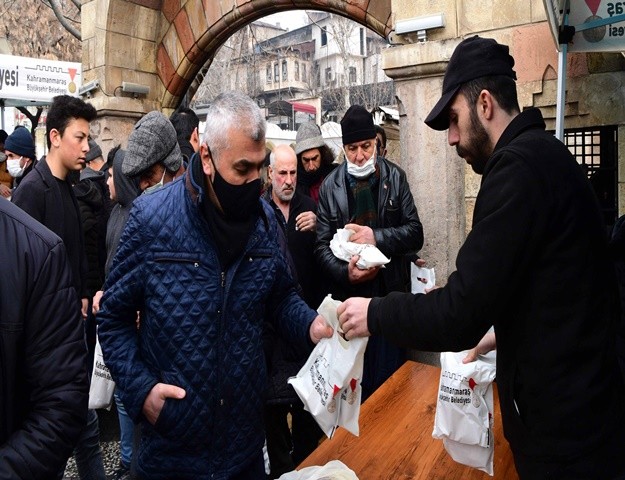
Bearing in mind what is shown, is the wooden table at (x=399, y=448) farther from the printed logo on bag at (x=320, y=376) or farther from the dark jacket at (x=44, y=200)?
the dark jacket at (x=44, y=200)

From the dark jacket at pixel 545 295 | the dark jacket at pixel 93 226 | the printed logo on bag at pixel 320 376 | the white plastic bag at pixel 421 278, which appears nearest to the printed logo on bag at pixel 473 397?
the dark jacket at pixel 545 295

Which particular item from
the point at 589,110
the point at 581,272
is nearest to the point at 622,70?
the point at 589,110

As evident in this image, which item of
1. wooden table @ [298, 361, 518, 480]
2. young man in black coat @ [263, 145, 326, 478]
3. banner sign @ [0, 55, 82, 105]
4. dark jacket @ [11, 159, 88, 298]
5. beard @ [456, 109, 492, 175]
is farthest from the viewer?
banner sign @ [0, 55, 82, 105]

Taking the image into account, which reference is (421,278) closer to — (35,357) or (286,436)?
(286,436)

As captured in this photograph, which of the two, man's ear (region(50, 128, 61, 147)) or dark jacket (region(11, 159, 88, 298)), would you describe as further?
man's ear (region(50, 128, 61, 147))

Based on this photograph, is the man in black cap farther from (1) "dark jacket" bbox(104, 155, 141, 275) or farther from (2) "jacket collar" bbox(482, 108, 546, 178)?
(1) "dark jacket" bbox(104, 155, 141, 275)

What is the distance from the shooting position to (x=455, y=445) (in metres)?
2.22

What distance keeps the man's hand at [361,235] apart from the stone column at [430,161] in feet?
2.50

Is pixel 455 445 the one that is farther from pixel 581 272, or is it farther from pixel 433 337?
pixel 581 272

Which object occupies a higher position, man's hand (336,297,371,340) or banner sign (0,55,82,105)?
banner sign (0,55,82,105)

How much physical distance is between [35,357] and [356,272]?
2270 mm

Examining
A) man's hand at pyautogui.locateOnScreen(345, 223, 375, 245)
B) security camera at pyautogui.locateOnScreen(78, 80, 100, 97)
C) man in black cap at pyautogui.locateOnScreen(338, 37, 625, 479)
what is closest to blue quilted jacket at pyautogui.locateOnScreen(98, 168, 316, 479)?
man in black cap at pyautogui.locateOnScreen(338, 37, 625, 479)

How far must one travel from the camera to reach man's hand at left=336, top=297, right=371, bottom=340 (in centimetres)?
203

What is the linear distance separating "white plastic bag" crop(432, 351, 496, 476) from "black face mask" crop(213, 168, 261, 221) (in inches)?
39.3
